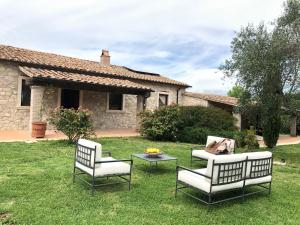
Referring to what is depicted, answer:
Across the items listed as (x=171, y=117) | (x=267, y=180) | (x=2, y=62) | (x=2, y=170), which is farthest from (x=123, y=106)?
(x=267, y=180)

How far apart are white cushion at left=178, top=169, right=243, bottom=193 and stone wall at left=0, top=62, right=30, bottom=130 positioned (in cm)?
1174

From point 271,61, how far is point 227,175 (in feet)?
22.8

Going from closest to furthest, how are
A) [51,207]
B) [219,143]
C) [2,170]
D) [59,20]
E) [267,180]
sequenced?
[51,207], [267,180], [2,170], [219,143], [59,20]

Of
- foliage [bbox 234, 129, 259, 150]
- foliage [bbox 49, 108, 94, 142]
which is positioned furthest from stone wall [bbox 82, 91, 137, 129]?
foliage [bbox 234, 129, 259, 150]

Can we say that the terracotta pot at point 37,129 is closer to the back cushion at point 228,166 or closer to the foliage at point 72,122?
the foliage at point 72,122

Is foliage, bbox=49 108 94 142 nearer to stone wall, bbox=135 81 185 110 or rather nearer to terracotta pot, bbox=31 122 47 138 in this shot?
terracotta pot, bbox=31 122 47 138

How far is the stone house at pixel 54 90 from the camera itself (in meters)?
13.9

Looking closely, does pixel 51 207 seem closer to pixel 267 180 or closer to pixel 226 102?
pixel 267 180

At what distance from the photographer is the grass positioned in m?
4.63

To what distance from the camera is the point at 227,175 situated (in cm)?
527

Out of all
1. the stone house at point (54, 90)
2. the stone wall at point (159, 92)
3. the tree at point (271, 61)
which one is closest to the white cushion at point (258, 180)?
the tree at point (271, 61)

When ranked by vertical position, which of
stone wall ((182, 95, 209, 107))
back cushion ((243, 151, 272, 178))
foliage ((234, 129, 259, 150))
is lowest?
foliage ((234, 129, 259, 150))

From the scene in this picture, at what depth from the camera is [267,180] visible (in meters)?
6.18

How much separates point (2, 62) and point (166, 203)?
41.1 ft
